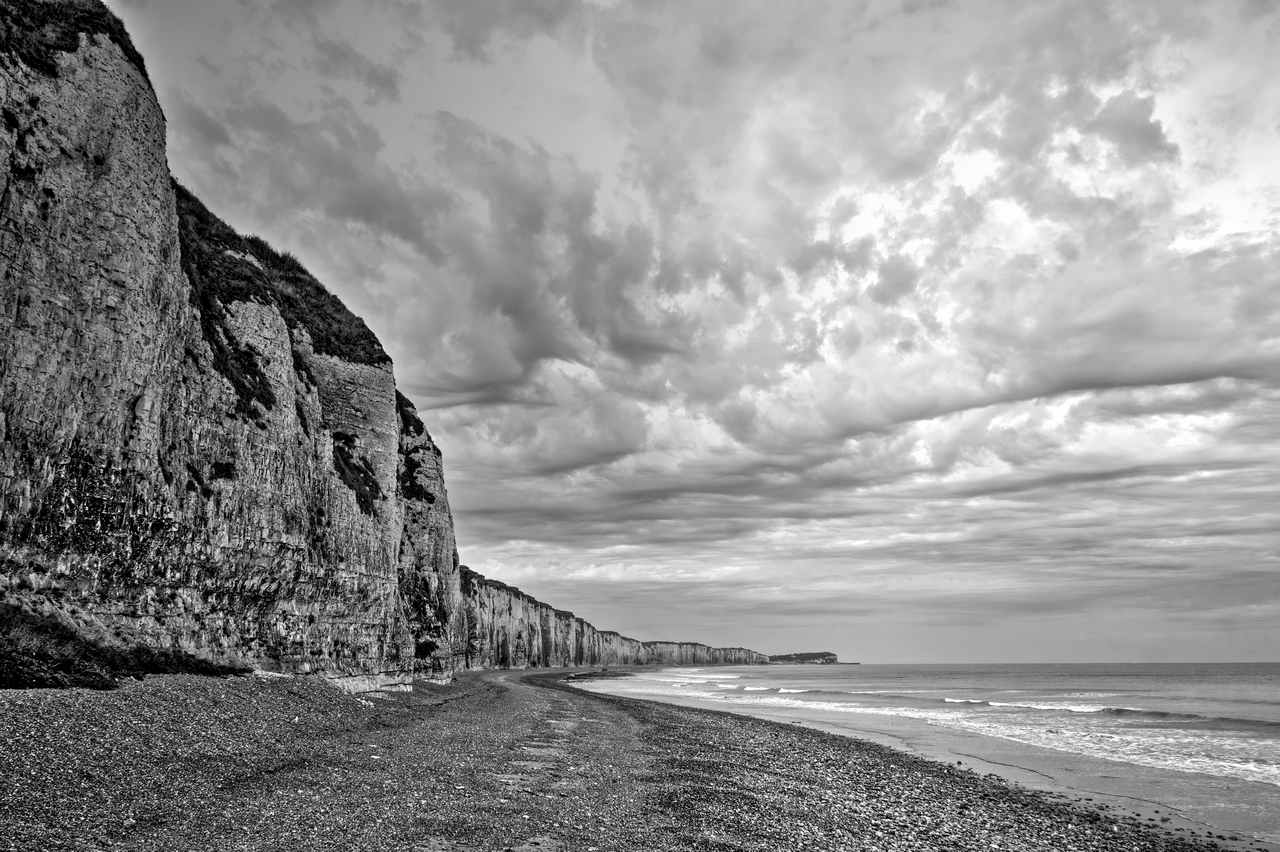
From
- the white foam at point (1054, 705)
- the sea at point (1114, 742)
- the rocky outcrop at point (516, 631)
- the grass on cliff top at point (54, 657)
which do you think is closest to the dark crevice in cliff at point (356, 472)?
the grass on cliff top at point (54, 657)

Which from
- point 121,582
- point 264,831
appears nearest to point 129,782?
point 264,831

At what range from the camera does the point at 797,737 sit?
29.1 metres

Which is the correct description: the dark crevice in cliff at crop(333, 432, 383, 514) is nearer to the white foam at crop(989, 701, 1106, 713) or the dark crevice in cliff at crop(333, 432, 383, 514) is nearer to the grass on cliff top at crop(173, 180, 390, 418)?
the grass on cliff top at crop(173, 180, 390, 418)

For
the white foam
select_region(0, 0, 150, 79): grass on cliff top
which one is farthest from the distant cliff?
the white foam

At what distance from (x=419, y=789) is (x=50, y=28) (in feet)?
68.0

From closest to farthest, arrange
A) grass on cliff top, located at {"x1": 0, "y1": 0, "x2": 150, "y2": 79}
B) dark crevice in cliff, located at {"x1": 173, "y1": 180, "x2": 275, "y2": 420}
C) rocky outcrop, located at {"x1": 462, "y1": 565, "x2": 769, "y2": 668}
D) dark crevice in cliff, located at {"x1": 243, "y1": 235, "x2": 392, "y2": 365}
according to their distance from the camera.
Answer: grass on cliff top, located at {"x1": 0, "y1": 0, "x2": 150, "y2": 79} < dark crevice in cliff, located at {"x1": 173, "y1": 180, "x2": 275, "y2": 420} < dark crevice in cliff, located at {"x1": 243, "y1": 235, "x2": 392, "y2": 365} < rocky outcrop, located at {"x1": 462, "y1": 565, "x2": 769, "y2": 668}

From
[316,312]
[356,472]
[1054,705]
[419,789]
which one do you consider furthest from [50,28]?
[1054,705]

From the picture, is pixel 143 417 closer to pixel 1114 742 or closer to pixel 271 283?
pixel 271 283

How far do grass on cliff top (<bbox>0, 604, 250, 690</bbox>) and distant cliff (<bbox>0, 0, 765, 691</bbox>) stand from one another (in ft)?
0.80

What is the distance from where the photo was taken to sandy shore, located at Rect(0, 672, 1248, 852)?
9.62 meters

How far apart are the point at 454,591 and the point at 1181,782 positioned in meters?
42.9

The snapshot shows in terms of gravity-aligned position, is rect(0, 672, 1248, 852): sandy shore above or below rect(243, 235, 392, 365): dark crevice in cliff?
below

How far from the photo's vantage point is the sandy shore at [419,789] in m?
9.62

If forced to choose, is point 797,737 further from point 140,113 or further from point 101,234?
point 140,113
